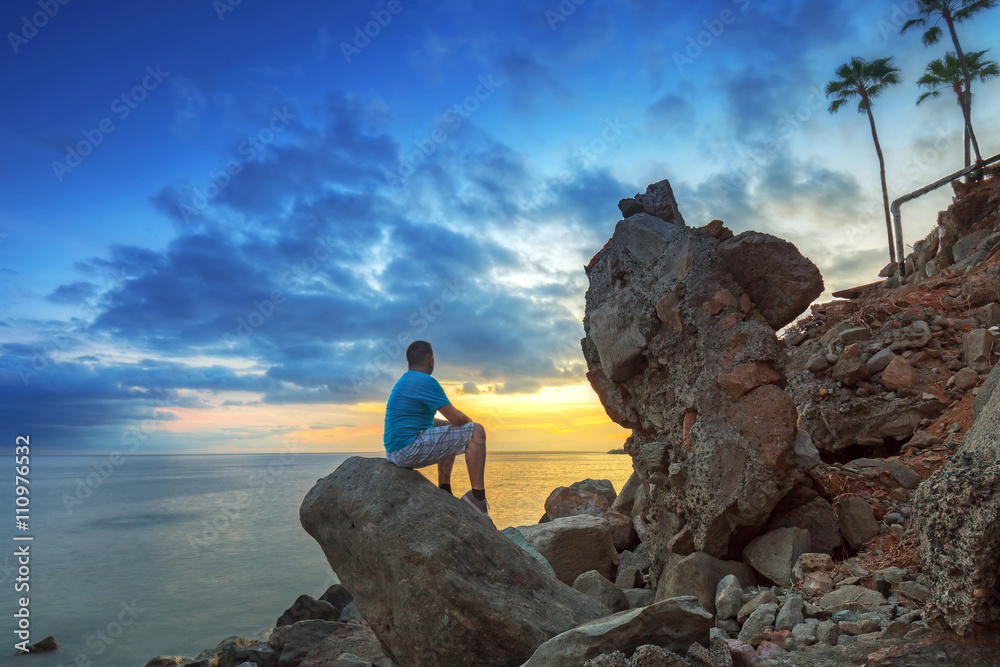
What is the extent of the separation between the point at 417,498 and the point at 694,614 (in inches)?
113

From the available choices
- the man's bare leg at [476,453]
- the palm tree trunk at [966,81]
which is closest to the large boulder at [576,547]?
the man's bare leg at [476,453]

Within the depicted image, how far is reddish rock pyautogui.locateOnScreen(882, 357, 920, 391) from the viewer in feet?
34.1

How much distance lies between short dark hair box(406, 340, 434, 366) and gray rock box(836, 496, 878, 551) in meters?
5.56

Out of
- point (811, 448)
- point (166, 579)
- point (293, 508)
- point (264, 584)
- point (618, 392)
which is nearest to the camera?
point (811, 448)

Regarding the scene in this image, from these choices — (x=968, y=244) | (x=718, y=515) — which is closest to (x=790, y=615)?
(x=718, y=515)

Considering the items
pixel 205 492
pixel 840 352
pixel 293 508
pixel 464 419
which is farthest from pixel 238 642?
pixel 205 492

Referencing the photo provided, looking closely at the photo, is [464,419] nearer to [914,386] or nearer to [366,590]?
[366,590]

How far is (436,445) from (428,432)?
161mm

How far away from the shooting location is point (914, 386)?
1034 cm

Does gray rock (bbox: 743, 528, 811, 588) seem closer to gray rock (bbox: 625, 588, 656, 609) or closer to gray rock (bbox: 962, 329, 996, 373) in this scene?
gray rock (bbox: 625, 588, 656, 609)

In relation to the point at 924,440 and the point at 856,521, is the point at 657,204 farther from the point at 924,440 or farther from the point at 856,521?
the point at 924,440

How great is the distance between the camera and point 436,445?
19.8ft

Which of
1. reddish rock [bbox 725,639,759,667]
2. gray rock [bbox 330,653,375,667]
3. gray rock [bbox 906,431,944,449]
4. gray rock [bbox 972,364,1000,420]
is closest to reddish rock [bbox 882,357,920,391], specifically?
gray rock [bbox 906,431,944,449]

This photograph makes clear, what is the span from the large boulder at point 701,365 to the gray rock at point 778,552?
231 mm
